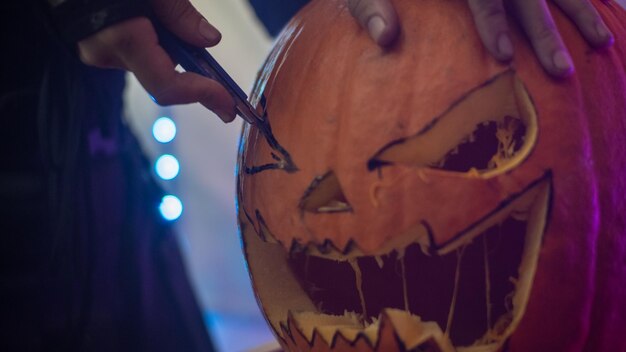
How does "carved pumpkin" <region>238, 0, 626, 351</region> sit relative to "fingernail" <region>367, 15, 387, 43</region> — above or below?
below

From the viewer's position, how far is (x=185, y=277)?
1.23 meters

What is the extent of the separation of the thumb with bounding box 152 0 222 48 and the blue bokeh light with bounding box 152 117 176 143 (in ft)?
4.94

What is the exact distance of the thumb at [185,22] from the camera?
569 millimetres

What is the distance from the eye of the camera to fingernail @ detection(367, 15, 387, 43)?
59 cm

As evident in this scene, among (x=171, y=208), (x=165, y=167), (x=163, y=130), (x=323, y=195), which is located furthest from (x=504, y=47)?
(x=163, y=130)

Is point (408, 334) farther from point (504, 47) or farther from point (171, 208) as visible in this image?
point (171, 208)

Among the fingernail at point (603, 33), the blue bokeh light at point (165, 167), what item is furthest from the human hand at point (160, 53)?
the blue bokeh light at point (165, 167)

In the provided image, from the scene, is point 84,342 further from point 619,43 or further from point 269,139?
point 619,43

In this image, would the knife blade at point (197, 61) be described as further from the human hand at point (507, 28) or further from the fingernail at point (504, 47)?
the fingernail at point (504, 47)

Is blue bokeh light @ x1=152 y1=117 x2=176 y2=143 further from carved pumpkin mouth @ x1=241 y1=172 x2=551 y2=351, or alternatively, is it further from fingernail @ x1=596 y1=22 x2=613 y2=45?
fingernail @ x1=596 y1=22 x2=613 y2=45

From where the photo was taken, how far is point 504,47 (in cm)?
56

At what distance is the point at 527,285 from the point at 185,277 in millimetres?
832

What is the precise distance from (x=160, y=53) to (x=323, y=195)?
0.71 feet

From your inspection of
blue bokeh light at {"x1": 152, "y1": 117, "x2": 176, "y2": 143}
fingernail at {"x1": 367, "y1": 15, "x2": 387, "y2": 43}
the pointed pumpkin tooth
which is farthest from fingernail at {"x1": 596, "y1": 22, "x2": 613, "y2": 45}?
blue bokeh light at {"x1": 152, "y1": 117, "x2": 176, "y2": 143}
